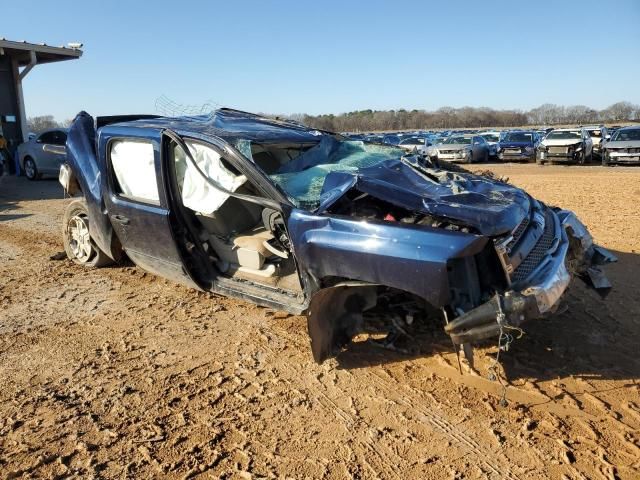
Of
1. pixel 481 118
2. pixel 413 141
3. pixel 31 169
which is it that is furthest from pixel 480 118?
pixel 31 169

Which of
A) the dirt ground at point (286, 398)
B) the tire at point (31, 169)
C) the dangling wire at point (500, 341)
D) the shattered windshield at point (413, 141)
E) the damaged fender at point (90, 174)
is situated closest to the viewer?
the dirt ground at point (286, 398)

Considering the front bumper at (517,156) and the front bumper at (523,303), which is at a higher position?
the front bumper at (523,303)

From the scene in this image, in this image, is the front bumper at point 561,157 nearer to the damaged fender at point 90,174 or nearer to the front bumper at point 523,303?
the front bumper at point 523,303

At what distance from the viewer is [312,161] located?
13.9ft

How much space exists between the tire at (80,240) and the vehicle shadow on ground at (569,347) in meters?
3.51

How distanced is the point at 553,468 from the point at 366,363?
4.57 feet

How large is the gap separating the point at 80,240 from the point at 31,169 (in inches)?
475

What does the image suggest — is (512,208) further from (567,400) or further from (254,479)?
(254,479)

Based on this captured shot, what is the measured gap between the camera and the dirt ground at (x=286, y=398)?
2.61 metres

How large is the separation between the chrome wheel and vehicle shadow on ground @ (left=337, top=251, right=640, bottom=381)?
3.69 meters

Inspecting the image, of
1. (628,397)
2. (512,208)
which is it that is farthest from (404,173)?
(628,397)

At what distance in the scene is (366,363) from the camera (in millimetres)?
3625

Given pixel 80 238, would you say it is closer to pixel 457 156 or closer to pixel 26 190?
pixel 26 190

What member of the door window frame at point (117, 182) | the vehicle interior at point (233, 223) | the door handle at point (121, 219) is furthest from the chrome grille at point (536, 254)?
the door handle at point (121, 219)
